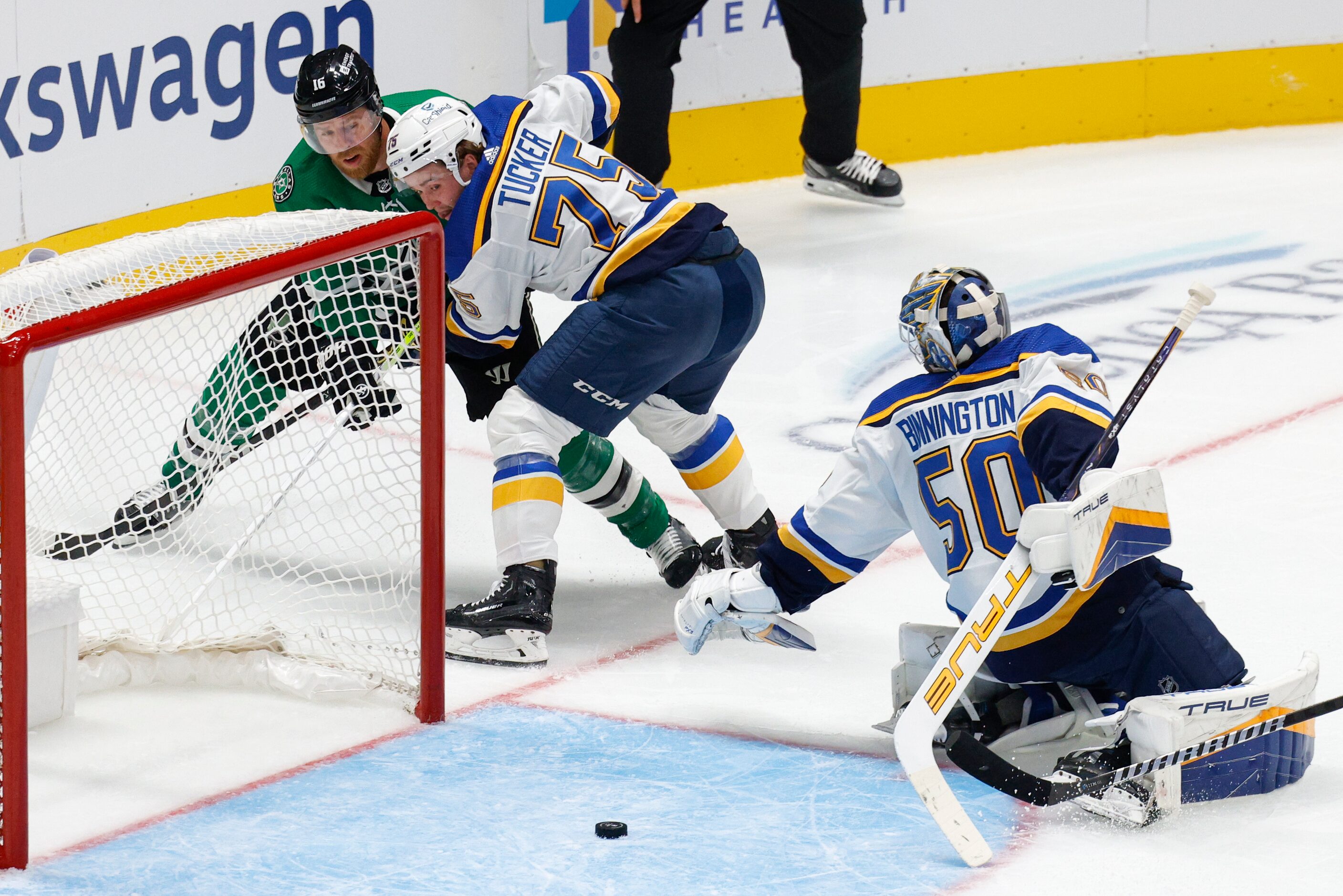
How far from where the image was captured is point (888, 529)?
107 inches

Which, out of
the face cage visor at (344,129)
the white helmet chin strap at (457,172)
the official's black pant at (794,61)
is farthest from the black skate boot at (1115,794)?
the official's black pant at (794,61)

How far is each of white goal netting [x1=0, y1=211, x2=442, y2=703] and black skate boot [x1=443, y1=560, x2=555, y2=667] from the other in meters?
0.09

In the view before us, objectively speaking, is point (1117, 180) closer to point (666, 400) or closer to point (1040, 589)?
point (666, 400)

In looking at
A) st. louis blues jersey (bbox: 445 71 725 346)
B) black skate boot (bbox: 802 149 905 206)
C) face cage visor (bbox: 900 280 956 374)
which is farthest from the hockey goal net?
black skate boot (bbox: 802 149 905 206)

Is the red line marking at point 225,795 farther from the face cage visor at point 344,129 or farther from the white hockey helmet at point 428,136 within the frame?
the face cage visor at point 344,129

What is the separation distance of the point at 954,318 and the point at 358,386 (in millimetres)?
1255

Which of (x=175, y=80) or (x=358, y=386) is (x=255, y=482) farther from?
(x=175, y=80)

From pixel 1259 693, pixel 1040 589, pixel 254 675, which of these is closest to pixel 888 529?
pixel 1040 589

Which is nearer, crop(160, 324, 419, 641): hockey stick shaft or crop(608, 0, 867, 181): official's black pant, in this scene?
crop(160, 324, 419, 641): hockey stick shaft

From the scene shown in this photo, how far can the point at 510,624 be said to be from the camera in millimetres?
3100

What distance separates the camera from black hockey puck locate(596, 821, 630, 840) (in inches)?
97.0

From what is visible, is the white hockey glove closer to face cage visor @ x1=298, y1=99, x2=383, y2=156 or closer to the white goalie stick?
the white goalie stick

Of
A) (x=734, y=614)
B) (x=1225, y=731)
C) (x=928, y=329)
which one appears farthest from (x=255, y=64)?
(x=1225, y=731)

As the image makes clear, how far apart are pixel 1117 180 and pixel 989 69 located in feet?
2.11
